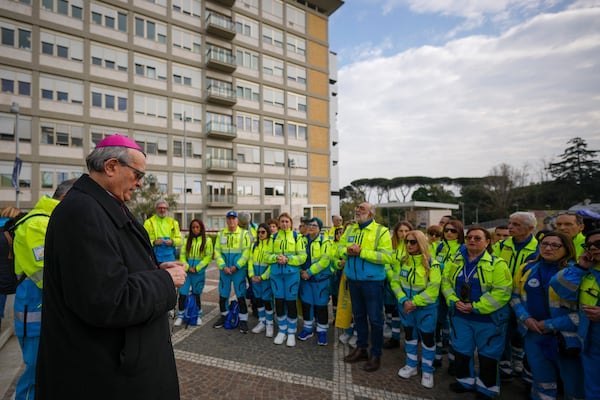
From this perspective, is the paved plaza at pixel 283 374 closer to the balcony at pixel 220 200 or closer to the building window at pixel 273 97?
the balcony at pixel 220 200

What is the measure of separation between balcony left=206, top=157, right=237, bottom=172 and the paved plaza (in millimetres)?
24796

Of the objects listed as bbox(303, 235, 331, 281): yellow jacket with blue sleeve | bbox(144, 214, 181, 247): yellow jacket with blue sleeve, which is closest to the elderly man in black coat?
bbox(303, 235, 331, 281): yellow jacket with blue sleeve

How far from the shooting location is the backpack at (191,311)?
580 centimetres

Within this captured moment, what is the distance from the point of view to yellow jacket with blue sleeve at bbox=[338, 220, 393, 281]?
4.15 m

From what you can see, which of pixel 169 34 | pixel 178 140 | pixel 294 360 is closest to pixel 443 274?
pixel 294 360

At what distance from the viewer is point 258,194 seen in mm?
32344

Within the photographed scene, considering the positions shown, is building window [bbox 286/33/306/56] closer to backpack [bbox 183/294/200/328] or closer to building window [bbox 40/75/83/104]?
building window [bbox 40/75/83/104]

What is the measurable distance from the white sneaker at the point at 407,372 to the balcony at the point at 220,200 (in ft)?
87.4

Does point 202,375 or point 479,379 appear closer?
point 479,379

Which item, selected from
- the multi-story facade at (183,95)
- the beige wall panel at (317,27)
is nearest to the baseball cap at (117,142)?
the multi-story facade at (183,95)

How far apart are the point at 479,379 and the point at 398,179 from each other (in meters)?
84.0

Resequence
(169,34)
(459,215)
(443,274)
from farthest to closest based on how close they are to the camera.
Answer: (459,215), (169,34), (443,274)

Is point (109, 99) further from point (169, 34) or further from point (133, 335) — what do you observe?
point (133, 335)

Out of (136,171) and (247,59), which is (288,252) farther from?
(247,59)
